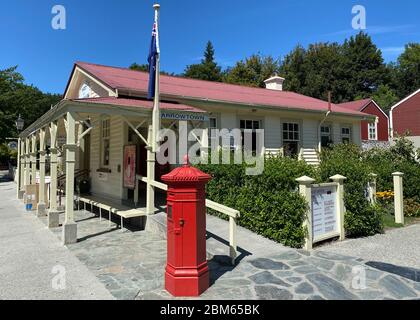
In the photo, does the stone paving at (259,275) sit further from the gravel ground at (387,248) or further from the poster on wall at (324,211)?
the poster on wall at (324,211)

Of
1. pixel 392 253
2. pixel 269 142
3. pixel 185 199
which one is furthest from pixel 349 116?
pixel 185 199

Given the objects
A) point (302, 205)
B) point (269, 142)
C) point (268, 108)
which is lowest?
point (302, 205)

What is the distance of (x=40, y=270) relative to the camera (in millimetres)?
5773

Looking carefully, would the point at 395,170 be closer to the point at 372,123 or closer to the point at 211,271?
the point at 211,271

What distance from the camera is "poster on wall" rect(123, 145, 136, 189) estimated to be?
9867mm

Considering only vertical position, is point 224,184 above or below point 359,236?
above

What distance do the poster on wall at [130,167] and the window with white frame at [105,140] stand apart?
1.97 m

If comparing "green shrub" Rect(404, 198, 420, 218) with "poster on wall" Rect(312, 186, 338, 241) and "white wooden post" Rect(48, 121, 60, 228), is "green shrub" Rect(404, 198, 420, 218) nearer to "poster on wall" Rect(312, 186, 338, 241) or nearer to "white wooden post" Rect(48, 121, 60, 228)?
"poster on wall" Rect(312, 186, 338, 241)

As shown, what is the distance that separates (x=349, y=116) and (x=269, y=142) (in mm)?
4953

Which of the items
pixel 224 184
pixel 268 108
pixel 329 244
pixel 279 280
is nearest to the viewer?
pixel 279 280

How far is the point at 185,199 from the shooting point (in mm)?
4543

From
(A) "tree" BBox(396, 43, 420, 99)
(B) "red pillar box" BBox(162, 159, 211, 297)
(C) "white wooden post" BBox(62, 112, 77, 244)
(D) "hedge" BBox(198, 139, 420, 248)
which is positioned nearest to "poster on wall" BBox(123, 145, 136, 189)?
(D) "hedge" BBox(198, 139, 420, 248)

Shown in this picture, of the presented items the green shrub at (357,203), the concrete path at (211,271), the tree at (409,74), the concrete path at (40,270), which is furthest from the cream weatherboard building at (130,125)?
the tree at (409,74)
